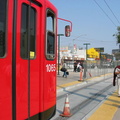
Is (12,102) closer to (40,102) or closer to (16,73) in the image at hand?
(16,73)

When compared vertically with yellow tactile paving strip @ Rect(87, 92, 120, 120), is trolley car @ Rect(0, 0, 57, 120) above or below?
above

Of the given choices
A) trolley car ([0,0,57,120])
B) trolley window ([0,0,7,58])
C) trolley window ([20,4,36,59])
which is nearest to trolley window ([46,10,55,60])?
trolley car ([0,0,57,120])

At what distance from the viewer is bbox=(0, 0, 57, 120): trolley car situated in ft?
10.8

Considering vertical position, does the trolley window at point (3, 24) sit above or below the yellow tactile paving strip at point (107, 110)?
above

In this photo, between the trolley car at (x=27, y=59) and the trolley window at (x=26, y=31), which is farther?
the trolley window at (x=26, y=31)

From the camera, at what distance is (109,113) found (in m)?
Result: 7.21

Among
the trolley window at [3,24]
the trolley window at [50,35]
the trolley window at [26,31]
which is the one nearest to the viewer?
the trolley window at [3,24]

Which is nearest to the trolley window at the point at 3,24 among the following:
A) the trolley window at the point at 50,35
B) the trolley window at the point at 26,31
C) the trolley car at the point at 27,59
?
the trolley car at the point at 27,59

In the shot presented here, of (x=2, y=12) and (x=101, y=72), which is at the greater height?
(x=2, y=12)

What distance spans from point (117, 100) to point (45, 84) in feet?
19.6

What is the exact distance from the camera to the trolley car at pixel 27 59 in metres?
3.30

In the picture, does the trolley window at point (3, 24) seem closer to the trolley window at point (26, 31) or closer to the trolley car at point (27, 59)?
the trolley car at point (27, 59)

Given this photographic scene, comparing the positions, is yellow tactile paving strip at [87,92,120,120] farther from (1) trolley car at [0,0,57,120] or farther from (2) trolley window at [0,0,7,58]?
(2) trolley window at [0,0,7,58]

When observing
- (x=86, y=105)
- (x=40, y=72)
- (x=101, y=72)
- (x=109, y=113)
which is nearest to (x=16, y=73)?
(x=40, y=72)
